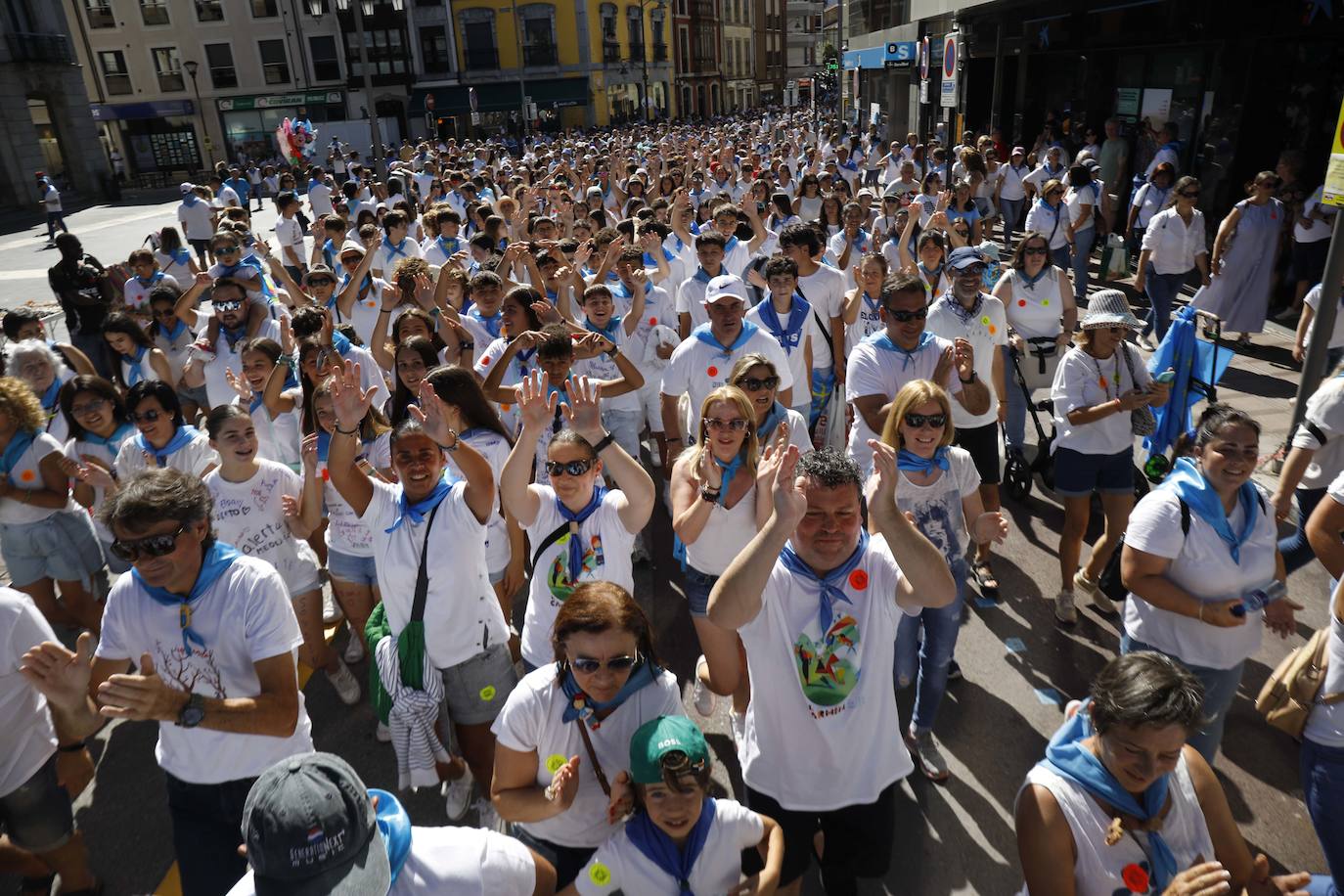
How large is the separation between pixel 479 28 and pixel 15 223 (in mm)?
33682

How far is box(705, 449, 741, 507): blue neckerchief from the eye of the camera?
3.93 m

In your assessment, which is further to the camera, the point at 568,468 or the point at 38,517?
the point at 38,517

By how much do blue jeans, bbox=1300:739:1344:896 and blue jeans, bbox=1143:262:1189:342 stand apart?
748cm

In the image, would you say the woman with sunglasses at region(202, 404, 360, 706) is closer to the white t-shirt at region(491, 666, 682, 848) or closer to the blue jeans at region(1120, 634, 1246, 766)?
the white t-shirt at region(491, 666, 682, 848)

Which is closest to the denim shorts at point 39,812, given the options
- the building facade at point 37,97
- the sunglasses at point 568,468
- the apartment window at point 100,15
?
the sunglasses at point 568,468

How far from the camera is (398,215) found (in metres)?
9.67

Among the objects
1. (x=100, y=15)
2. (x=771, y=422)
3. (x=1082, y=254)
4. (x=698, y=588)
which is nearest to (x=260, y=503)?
(x=698, y=588)

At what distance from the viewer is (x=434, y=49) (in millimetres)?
55875

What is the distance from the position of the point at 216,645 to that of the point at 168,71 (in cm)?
6188

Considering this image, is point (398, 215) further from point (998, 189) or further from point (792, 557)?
point (998, 189)

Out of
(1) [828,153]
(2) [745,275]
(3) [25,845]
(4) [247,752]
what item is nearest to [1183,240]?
(2) [745,275]

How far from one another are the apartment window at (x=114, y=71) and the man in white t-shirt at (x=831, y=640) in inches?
2488

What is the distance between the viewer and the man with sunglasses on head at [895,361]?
15.6 feet

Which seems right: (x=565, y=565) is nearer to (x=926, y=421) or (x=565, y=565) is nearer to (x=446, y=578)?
(x=446, y=578)
